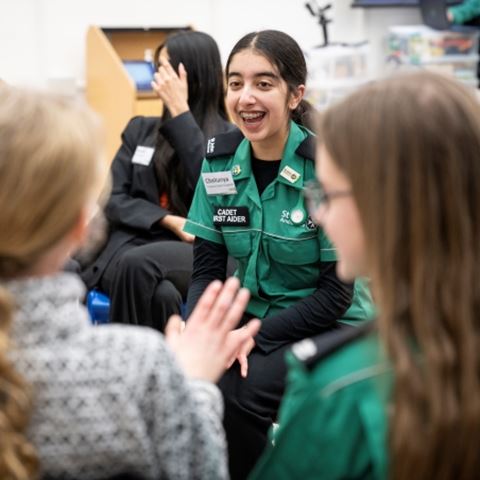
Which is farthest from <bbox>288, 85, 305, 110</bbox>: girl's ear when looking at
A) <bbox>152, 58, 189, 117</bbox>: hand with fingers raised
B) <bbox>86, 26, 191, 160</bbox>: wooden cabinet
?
<bbox>86, 26, 191, 160</bbox>: wooden cabinet

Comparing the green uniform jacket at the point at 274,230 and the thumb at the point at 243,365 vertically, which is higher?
the green uniform jacket at the point at 274,230

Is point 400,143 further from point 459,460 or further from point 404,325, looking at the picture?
point 459,460

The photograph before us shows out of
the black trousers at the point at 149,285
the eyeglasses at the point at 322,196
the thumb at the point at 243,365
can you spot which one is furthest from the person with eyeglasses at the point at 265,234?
the eyeglasses at the point at 322,196

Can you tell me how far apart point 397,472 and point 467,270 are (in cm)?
26

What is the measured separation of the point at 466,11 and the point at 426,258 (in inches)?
182

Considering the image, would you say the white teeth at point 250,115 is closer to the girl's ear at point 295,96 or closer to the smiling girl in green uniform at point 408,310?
the girl's ear at point 295,96

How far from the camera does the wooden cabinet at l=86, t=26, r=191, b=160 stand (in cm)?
398

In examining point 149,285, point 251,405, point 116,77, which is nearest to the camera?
point 251,405

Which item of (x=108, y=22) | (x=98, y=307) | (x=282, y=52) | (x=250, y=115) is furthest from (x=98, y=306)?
(x=108, y=22)

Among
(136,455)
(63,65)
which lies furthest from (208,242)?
(63,65)

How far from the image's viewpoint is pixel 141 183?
276cm

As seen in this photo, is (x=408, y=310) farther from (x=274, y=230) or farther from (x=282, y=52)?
(x=282, y=52)

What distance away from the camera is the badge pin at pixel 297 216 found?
1928 millimetres

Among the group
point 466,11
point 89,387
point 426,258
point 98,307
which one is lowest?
point 98,307
